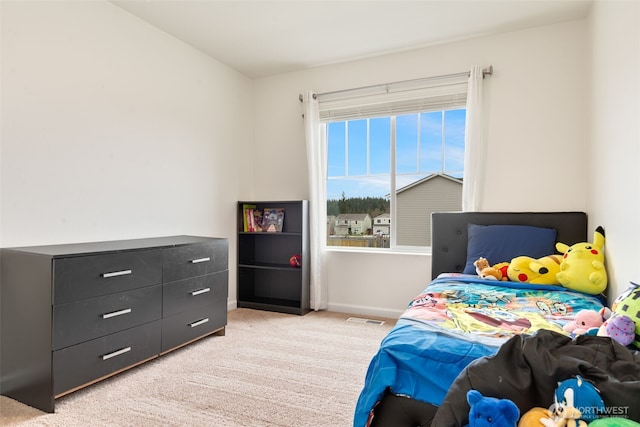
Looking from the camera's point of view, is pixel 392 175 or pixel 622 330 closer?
pixel 622 330

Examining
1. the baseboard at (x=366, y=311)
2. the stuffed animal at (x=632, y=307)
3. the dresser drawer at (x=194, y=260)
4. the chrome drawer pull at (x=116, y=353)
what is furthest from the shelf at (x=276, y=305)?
the stuffed animal at (x=632, y=307)

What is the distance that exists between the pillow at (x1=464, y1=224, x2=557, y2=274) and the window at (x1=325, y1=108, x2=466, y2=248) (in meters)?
0.58

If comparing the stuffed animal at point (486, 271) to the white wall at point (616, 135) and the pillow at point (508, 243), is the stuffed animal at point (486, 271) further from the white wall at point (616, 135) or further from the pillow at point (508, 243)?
the white wall at point (616, 135)

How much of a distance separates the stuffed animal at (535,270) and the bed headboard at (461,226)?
1.67 feet

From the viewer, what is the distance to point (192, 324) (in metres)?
2.70

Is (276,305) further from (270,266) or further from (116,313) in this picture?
(116,313)

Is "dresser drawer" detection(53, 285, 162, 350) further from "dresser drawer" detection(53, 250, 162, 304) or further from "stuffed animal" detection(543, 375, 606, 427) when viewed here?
"stuffed animal" detection(543, 375, 606, 427)

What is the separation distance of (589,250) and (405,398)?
1.74 metres

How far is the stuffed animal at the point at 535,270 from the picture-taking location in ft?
7.68

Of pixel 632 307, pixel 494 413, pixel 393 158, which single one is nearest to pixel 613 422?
pixel 494 413

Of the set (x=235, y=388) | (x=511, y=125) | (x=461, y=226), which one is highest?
(x=511, y=125)

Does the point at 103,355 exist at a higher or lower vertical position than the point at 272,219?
lower

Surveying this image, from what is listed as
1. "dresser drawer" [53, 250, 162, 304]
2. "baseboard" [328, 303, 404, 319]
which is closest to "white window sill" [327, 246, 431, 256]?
"baseboard" [328, 303, 404, 319]

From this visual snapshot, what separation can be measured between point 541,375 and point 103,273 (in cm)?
211
